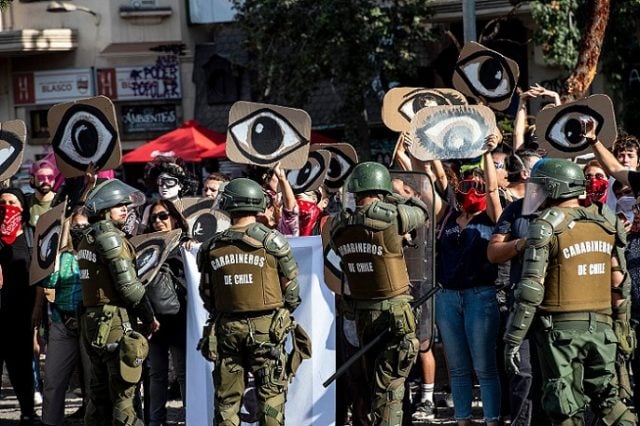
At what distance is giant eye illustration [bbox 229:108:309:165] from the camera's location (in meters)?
8.98

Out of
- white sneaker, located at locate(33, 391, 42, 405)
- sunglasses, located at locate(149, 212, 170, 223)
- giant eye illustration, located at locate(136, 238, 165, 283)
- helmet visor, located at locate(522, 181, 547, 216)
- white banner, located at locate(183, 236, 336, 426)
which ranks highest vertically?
helmet visor, located at locate(522, 181, 547, 216)

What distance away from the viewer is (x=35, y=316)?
948cm

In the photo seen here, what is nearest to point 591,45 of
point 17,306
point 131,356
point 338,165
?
point 338,165

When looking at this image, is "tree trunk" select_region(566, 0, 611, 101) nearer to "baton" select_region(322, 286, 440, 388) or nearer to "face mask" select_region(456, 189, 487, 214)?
"face mask" select_region(456, 189, 487, 214)

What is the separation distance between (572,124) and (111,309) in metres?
3.19

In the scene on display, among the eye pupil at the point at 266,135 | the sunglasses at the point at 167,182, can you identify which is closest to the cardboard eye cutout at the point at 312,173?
the eye pupil at the point at 266,135

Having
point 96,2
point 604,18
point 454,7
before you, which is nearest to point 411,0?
point 454,7

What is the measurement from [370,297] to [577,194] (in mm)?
1482

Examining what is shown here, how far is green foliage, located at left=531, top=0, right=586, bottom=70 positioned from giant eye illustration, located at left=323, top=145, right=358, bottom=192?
6.80 metres

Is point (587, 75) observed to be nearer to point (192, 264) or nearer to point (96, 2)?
point (192, 264)

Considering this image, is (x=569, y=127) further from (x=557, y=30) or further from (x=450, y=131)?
(x=557, y=30)

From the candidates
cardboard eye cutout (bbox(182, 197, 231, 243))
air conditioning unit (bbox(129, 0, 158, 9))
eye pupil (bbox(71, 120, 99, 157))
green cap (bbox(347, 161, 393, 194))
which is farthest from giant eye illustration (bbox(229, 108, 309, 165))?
air conditioning unit (bbox(129, 0, 158, 9))

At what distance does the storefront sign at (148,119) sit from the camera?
22.0 meters

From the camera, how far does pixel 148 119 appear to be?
2198 centimetres
